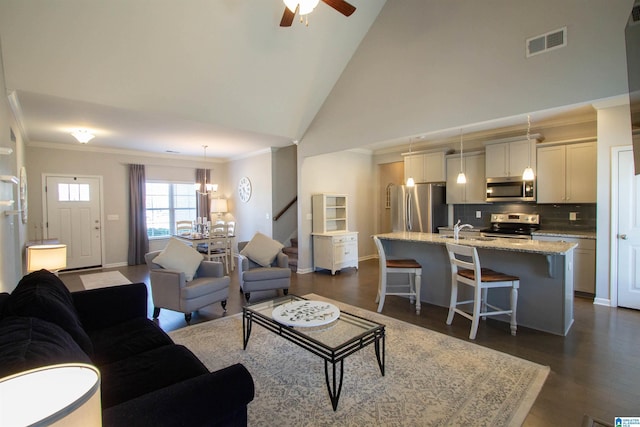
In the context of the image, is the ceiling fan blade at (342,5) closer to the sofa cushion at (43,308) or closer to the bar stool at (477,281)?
the bar stool at (477,281)

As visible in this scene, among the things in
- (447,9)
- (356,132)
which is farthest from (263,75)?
(447,9)

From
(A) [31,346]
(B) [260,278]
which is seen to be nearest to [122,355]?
(A) [31,346]

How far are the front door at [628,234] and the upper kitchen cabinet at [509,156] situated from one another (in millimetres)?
1285

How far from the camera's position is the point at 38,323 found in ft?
5.01

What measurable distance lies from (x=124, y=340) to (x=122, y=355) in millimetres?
218

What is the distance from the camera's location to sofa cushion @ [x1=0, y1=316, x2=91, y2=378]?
1058 mm

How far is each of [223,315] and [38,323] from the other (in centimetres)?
255

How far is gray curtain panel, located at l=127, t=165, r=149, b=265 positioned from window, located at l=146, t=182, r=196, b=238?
34 cm

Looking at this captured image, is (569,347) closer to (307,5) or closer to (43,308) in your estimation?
(307,5)

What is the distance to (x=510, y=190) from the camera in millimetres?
5422

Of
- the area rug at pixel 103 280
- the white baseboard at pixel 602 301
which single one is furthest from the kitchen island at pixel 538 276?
the area rug at pixel 103 280

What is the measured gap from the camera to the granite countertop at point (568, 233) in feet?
15.0

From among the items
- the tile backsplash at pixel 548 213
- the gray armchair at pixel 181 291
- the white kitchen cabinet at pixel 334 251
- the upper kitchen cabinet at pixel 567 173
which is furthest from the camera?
the white kitchen cabinet at pixel 334 251

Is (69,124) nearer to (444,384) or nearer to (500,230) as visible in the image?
(444,384)
